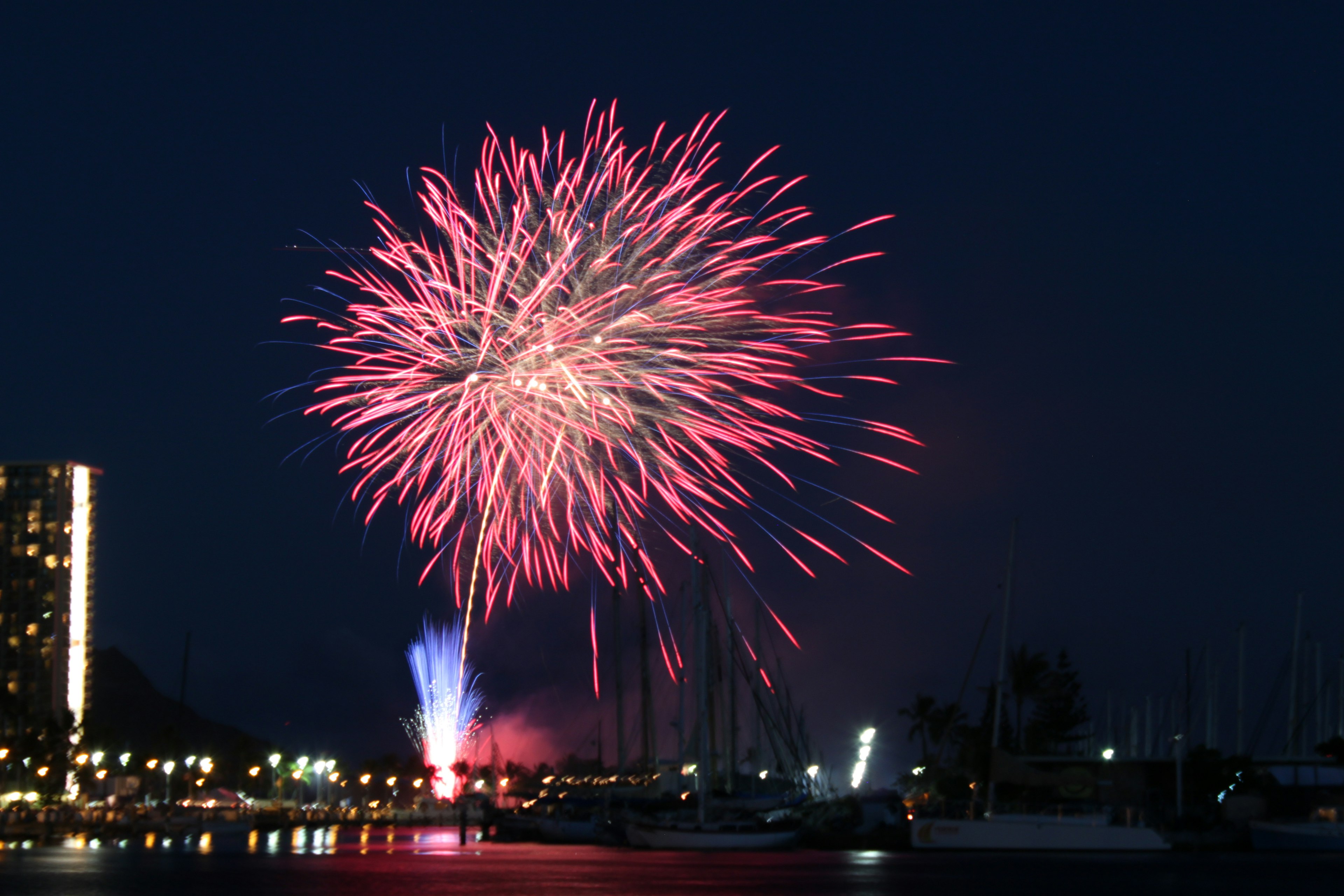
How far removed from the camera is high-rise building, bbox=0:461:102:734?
469ft

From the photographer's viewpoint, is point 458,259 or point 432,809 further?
point 432,809

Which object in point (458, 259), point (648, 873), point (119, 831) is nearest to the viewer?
point (458, 259)

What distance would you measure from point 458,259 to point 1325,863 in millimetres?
42887

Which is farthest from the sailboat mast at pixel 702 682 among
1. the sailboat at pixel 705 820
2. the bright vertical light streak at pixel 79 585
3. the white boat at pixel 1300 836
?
the bright vertical light streak at pixel 79 585

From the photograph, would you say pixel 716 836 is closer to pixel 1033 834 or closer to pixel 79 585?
pixel 1033 834

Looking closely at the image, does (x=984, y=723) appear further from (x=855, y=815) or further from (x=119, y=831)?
(x=119, y=831)

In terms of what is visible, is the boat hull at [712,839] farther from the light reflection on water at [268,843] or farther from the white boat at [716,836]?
the light reflection on water at [268,843]

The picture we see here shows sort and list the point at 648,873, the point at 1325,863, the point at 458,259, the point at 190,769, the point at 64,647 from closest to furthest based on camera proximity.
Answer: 1. the point at 458,259
2. the point at 648,873
3. the point at 1325,863
4. the point at 190,769
5. the point at 64,647

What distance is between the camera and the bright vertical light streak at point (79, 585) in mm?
142000

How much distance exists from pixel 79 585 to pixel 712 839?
101288 millimetres

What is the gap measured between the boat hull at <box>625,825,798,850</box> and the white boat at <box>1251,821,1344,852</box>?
20.9m

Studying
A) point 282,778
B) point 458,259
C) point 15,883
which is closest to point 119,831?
point 15,883

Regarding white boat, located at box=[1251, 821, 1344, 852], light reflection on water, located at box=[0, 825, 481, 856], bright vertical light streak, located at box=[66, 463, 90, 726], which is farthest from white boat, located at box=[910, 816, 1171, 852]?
bright vertical light streak, located at box=[66, 463, 90, 726]

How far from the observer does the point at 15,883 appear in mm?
40219
